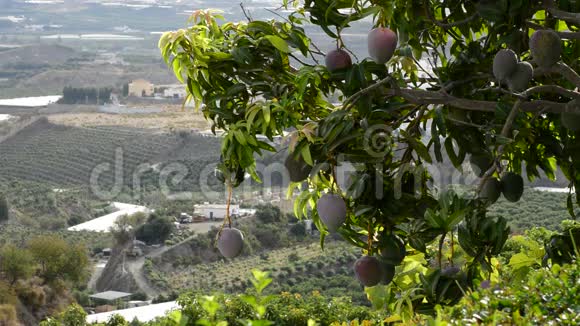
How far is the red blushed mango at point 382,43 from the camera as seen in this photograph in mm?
1748

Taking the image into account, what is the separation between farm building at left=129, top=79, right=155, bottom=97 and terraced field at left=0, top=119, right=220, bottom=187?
5.64 meters

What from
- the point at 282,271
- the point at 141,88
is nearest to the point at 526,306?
the point at 282,271

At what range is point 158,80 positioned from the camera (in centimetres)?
3712

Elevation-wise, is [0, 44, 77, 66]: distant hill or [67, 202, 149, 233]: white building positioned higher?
[0, 44, 77, 66]: distant hill

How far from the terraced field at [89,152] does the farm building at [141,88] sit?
222 inches

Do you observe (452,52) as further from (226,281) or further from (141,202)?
(141,202)

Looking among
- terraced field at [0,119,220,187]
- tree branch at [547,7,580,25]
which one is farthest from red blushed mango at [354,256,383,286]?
terraced field at [0,119,220,187]

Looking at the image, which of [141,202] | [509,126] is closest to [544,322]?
[509,126]

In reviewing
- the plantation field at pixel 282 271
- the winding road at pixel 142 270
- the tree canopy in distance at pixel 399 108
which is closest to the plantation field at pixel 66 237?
the winding road at pixel 142 270

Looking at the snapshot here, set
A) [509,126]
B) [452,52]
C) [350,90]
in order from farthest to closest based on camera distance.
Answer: [452,52], [350,90], [509,126]

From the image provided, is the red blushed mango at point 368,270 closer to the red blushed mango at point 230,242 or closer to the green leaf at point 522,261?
the red blushed mango at point 230,242

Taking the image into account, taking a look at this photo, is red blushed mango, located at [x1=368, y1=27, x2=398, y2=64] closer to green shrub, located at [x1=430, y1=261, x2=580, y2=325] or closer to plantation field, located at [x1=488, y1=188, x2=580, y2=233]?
green shrub, located at [x1=430, y1=261, x2=580, y2=325]

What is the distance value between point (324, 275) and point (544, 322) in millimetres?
14285

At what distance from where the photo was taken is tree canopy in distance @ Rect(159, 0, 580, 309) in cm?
164
